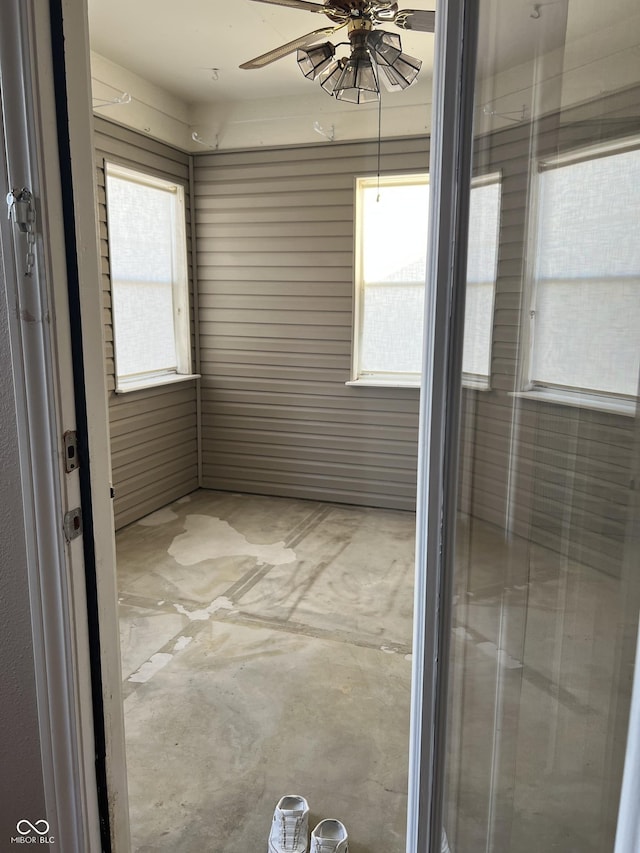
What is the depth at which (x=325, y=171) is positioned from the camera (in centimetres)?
441

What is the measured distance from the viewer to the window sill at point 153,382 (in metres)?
4.10

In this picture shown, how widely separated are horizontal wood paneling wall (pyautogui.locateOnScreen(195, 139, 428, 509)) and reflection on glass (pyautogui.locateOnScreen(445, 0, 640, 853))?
3.64m

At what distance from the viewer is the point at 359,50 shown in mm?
2461

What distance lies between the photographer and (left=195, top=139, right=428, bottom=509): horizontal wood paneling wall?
A: 4.47 m

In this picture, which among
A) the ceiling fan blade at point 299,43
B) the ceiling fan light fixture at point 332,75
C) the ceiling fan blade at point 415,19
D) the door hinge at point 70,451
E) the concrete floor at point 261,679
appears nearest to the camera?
the door hinge at point 70,451

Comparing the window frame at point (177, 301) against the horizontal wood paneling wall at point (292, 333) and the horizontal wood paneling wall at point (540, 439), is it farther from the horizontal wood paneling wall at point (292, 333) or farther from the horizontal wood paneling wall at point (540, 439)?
the horizontal wood paneling wall at point (540, 439)

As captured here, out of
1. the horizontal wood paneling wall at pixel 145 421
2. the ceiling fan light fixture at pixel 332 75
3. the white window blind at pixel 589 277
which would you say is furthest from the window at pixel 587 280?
the horizontal wood paneling wall at pixel 145 421

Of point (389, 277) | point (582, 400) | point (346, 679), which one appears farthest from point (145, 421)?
point (582, 400)

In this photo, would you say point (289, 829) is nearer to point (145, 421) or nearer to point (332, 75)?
point (332, 75)

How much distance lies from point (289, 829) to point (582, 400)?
1611 millimetres

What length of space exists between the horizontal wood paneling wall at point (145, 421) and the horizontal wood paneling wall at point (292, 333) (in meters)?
0.27

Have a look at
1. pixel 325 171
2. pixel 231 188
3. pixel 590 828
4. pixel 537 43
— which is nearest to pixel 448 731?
pixel 590 828

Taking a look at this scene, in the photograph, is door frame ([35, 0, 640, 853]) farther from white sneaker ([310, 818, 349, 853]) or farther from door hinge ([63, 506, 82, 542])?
white sneaker ([310, 818, 349, 853])

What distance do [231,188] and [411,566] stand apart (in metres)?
3.10
